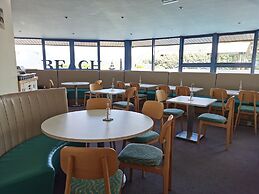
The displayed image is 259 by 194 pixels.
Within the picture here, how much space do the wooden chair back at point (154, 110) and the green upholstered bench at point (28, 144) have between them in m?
1.13

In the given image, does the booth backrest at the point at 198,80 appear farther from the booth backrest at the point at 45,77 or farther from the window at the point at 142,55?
the booth backrest at the point at 45,77

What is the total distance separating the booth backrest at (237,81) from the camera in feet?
17.0

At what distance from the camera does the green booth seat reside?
1580 mm

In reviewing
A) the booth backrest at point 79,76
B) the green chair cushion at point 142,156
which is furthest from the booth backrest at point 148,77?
the green chair cushion at point 142,156

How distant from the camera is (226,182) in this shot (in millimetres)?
2307

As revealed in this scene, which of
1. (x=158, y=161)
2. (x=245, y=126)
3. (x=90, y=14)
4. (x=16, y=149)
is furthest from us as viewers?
(x=90, y=14)

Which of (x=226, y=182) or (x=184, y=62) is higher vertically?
(x=184, y=62)

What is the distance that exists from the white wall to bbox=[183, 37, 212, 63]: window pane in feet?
23.6

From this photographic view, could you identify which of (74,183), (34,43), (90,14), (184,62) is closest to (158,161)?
(74,183)

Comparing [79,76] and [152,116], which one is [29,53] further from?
[152,116]

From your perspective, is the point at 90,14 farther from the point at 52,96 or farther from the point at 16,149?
the point at 16,149

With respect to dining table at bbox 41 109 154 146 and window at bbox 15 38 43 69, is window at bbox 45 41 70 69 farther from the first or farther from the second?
dining table at bbox 41 109 154 146

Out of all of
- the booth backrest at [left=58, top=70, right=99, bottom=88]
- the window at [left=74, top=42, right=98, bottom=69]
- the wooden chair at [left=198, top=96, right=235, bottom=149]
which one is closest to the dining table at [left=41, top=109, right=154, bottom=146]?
the wooden chair at [left=198, top=96, right=235, bottom=149]

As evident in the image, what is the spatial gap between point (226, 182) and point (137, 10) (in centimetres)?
437
